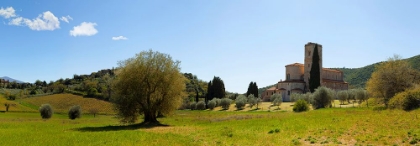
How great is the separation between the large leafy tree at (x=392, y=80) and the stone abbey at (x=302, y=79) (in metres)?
60.9

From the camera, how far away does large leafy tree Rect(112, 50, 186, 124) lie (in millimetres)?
41062

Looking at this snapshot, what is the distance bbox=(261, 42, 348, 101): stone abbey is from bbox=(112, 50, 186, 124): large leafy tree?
7773cm

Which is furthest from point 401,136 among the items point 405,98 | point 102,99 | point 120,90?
point 102,99

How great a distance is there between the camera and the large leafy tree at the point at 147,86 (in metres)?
41.1

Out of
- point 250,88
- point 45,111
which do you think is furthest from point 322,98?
point 45,111

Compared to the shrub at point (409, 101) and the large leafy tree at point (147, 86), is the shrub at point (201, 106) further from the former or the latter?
the shrub at point (409, 101)

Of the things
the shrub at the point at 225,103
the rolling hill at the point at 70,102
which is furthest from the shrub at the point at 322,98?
the rolling hill at the point at 70,102

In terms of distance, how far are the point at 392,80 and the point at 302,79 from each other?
73133 mm

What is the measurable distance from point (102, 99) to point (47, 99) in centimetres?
2135

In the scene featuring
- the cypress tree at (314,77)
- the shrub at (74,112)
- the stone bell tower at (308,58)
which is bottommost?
the shrub at (74,112)

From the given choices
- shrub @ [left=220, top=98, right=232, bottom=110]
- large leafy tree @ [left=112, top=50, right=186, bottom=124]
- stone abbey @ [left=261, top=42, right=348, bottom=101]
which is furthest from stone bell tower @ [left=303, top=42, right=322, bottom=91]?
large leafy tree @ [left=112, top=50, right=186, bottom=124]

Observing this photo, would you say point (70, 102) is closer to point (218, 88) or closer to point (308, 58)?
point (218, 88)

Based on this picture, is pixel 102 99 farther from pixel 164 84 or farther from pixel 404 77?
pixel 404 77

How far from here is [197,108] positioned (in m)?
116
